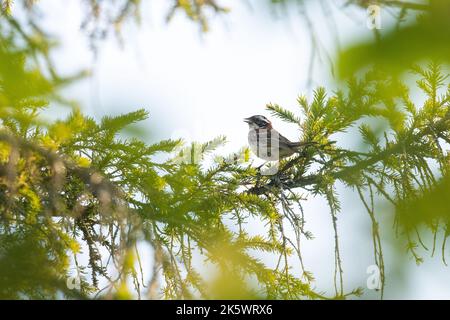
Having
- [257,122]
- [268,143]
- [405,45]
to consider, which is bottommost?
[405,45]

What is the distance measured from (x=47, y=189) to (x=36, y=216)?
0.93 ft

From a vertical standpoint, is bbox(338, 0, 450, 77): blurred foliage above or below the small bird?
below

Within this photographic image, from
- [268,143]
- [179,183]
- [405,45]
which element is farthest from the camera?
[268,143]

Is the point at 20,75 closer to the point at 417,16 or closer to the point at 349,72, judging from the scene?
the point at 349,72

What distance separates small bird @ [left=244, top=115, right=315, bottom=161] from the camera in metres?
4.85

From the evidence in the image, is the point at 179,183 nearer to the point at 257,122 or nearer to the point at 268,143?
the point at 268,143

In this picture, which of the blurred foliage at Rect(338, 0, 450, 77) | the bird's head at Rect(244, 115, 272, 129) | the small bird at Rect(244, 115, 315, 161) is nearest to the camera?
the blurred foliage at Rect(338, 0, 450, 77)

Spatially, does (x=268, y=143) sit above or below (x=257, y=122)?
below

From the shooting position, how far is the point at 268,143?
6.52 m

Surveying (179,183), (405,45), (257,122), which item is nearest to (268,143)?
(257,122)

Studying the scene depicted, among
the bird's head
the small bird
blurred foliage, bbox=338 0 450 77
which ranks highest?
the bird's head

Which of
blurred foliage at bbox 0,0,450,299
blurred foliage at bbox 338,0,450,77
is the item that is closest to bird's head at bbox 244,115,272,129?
blurred foliage at bbox 0,0,450,299

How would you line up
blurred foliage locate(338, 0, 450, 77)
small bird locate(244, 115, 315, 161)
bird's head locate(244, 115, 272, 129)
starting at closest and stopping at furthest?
blurred foliage locate(338, 0, 450, 77), small bird locate(244, 115, 315, 161), bird's head locate(244, 115, 272, 129)

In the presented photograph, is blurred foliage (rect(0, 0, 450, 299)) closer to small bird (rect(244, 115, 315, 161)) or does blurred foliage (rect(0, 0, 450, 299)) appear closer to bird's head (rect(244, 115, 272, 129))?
small bird (rect(244, 115, 315, 161))
